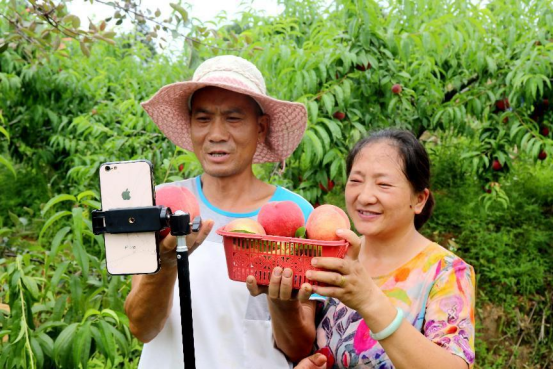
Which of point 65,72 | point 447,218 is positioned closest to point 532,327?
point 447,218

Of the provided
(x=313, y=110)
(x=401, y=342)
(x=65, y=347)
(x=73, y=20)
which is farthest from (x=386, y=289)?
(x=73, y=20)

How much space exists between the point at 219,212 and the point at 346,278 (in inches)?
22.1

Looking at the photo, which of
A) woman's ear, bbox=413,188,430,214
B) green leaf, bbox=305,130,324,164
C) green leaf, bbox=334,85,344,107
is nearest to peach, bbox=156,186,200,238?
woman's ear, bbox=413,188,430,214

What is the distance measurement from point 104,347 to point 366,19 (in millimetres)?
2142

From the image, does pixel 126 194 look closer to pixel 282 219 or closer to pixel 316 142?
pixel 282 219

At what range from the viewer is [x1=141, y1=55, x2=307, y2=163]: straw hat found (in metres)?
1.65

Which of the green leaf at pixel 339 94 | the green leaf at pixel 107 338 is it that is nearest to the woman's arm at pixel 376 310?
the green leaf at pixel 107 338

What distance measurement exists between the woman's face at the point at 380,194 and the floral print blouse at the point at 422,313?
0.39 feet

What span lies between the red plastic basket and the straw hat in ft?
1.67

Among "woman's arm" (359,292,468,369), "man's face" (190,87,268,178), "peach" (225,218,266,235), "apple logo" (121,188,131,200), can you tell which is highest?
"man's face" (190,87,268,178)

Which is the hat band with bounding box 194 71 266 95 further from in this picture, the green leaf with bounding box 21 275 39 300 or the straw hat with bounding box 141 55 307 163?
the green leaf with bounding box 21 275 39 300

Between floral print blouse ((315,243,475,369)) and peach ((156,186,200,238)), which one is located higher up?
peach ((156,186,200,238))

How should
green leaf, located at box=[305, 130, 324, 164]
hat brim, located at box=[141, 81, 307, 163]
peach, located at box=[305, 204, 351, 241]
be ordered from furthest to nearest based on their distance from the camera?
green leaf, located at box=[305, 130, 324, 164] → hat brim, located at box=[141, 81, 307, 163] → peach, located at box=[305, 204, 351, 241]

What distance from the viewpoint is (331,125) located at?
2.99 meters
